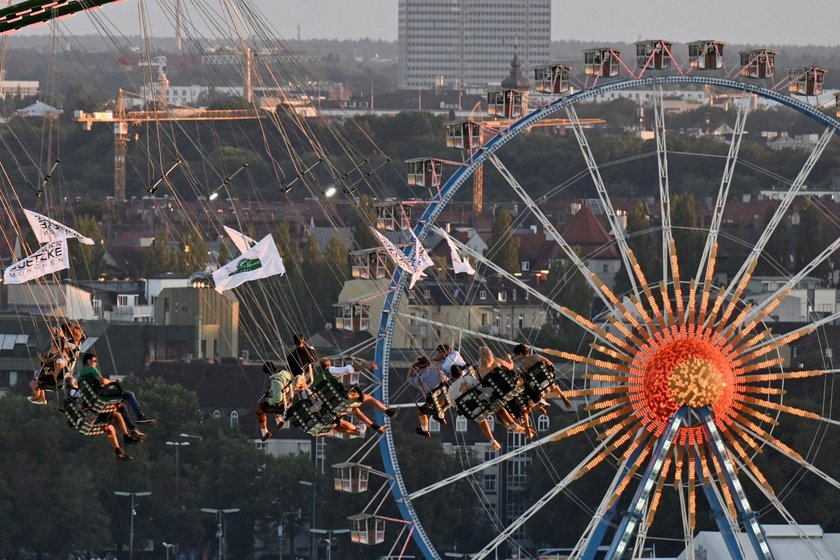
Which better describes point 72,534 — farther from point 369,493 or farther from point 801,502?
point 801,502

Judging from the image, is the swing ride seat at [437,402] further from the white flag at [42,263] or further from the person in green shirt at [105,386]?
the person in green shirt at [105,386]

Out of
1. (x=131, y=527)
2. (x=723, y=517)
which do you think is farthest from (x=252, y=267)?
(x=131, y=527)

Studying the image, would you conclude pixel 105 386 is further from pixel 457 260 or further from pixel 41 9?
pixel 457 260

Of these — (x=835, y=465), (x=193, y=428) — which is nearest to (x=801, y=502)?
(x=835, y=465)

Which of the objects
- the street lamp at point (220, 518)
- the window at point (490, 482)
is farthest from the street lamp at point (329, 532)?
the window at point (490, 482)

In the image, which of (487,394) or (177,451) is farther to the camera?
(177,451)

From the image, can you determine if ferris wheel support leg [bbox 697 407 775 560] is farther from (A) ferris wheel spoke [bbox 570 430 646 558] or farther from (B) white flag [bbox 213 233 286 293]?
(B) white flag [bbox 213 233 286 293]

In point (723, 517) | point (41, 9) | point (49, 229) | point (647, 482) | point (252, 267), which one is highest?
point (41, 9)
